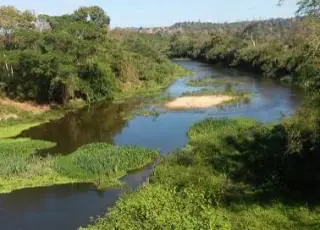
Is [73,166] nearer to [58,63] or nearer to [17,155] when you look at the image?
[17,155]

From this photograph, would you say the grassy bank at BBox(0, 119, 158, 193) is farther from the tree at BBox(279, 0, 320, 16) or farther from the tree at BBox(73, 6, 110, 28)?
the tree at BBox(73, 6, 110, 28)

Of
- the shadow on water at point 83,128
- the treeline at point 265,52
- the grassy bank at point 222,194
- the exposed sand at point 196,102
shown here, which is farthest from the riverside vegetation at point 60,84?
the treeline at point 265,52

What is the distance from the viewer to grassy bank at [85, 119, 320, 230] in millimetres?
17828

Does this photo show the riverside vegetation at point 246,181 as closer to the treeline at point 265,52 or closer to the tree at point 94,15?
the treeline at point 265,52

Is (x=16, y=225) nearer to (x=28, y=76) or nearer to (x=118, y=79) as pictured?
(x=28, y=76)

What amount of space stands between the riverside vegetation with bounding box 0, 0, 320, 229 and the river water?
1.38 m

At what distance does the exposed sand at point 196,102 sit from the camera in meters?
49.8

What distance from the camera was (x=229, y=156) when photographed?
2655 cm

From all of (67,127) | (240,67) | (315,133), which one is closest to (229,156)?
(315,133)

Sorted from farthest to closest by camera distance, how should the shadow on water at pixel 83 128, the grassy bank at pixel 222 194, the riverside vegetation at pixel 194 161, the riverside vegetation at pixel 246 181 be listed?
the shadow on water at pixel 83 128, the riverside vegetation at pixel 194 161, the riverside vegetation at pixel 246 181, the grassy bank at pixel 222 194

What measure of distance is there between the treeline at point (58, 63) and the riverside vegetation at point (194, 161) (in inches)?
4.7

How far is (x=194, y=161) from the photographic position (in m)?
25.9

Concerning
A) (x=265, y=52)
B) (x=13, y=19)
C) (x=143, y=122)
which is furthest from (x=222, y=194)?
(x=265, y=52)

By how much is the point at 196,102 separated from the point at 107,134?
611 inches
